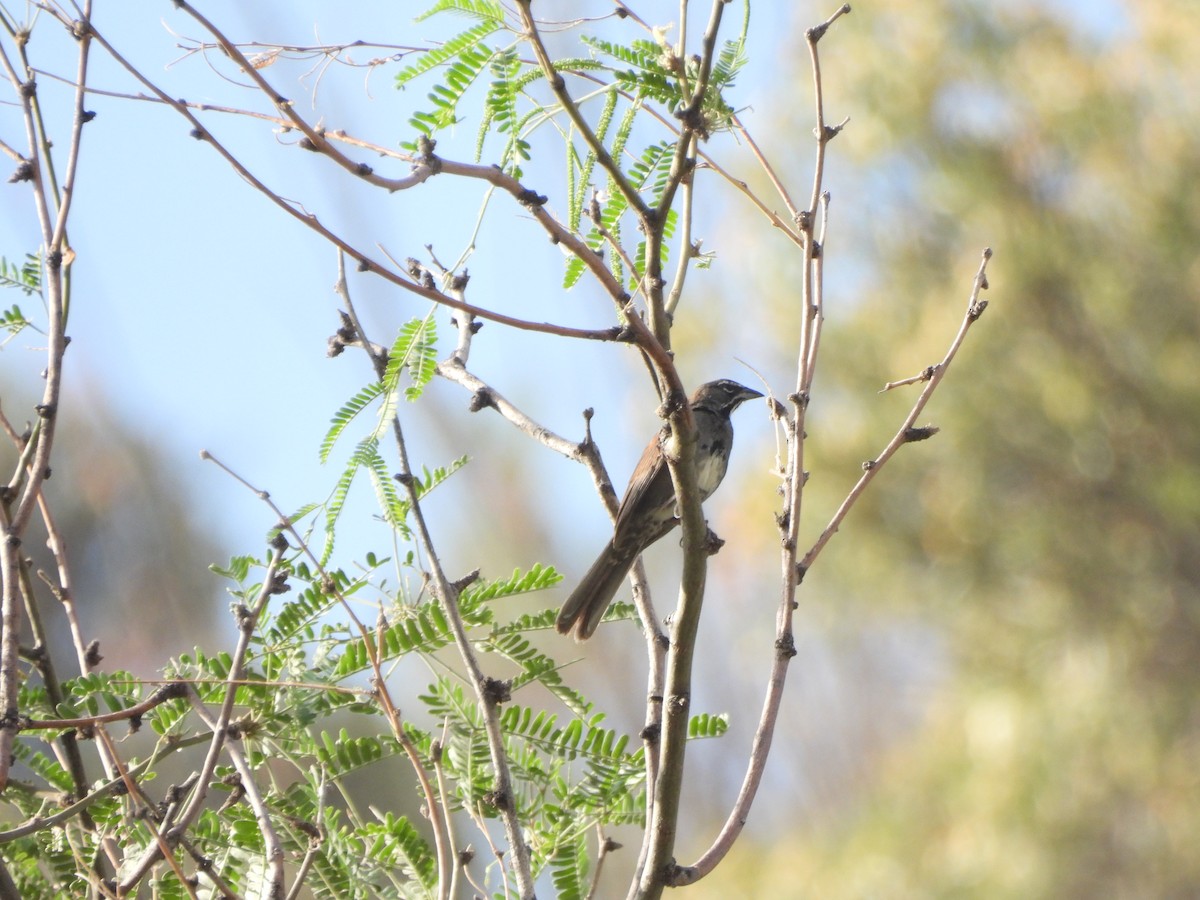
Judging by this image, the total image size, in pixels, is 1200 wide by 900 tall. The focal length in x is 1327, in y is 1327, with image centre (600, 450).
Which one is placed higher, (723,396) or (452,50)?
(723,396)

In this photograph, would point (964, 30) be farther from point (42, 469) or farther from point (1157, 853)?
point (42, 469)

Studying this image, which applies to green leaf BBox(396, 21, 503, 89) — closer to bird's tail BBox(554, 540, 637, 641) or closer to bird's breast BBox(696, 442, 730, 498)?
bird's tail BBox(554, 540, 637, 641)

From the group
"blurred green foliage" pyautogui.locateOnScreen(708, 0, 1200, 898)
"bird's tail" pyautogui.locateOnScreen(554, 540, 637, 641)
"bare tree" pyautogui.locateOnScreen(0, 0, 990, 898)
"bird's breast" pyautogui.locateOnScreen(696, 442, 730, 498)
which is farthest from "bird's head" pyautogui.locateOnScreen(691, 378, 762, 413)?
"blurred green foliage" pyautogui.locateOnScreen(708, 0, 1200, 898)

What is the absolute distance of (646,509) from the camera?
4.29m

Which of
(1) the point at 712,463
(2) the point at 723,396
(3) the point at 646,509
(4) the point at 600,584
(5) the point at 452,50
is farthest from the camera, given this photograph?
(2) the point at 723,396

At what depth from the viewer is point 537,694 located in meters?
12.8

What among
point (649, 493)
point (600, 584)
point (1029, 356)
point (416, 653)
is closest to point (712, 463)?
point (649, 493)

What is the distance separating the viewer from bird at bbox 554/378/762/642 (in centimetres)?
375

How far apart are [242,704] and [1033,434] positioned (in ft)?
35.9

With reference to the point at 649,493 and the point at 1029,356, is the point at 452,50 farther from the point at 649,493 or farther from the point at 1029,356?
the point at 1029,356

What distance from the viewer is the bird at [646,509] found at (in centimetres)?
375

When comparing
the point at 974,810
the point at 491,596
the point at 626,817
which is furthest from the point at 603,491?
the point at 974,810

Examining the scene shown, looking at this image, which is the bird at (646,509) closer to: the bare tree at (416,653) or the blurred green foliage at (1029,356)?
the bare tree at (416,653)

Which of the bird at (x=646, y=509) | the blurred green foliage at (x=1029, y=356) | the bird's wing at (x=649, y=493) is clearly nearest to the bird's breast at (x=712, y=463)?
the bird at (x=646, y=509)
